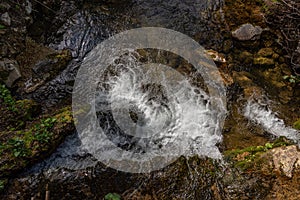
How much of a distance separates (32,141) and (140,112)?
69.4 inches

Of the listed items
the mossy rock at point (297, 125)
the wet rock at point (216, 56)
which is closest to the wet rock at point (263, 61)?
the wet rock at point (216, 56)

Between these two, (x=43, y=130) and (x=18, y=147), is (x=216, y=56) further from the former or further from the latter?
(x=18, y=147)

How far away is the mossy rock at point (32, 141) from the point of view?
3.40m

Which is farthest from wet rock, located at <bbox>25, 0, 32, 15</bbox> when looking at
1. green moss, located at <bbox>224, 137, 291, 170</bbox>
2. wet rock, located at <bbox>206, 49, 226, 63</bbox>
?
green moss, located at <bbox>224, 137, 291, 170</bbox>

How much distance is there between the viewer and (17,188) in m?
3.29

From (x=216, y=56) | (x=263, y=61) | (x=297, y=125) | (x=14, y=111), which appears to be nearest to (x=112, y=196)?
(x=14, y=111)

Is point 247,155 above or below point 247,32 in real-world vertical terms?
below

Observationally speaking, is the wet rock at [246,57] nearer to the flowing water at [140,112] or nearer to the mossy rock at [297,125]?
the flowing water at [140,112]

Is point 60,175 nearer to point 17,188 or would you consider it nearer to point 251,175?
point 17,188

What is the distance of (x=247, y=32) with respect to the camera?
5836 mm

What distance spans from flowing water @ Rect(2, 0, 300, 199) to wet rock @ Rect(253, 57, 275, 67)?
894mm

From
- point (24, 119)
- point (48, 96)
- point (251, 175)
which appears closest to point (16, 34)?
point (48, 96)

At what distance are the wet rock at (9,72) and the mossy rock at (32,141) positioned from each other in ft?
3.12

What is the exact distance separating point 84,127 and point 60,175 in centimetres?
82
